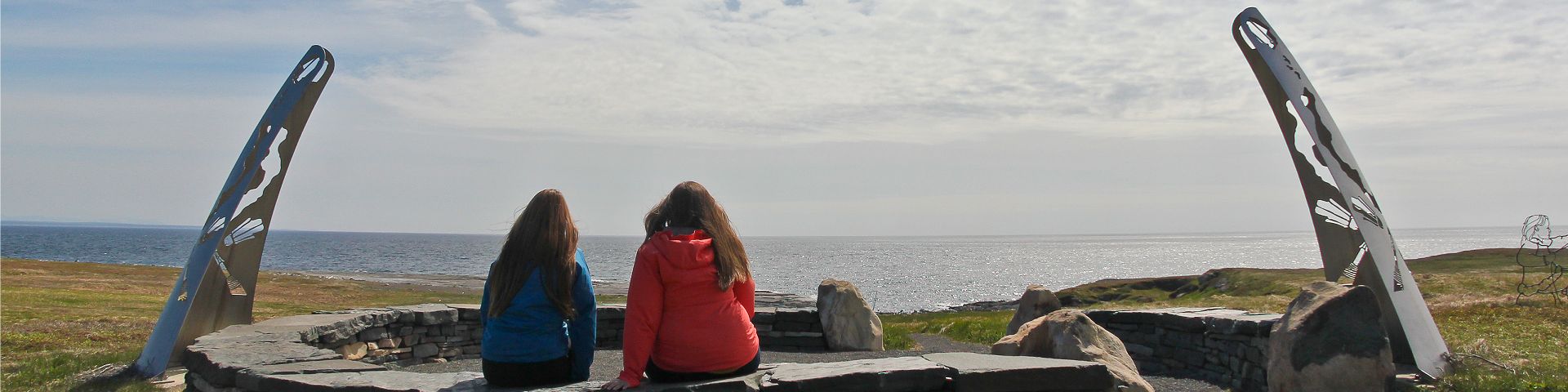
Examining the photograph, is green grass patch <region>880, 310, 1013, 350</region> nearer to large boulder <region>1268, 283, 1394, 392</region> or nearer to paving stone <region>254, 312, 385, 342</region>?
large boulder <region>1268, 283, 1394, 392</region>

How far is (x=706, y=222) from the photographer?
5203mm

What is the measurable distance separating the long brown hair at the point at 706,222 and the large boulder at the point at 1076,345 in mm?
3662

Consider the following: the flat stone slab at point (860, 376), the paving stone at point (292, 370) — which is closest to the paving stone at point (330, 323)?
the paving stone at point (292, 370)

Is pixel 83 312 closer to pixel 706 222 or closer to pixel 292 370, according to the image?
pixel 292 370

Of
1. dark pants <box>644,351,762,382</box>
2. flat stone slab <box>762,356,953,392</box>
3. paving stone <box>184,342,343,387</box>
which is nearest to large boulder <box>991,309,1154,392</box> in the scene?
flat stone slab <box>762,356,953,392</box>

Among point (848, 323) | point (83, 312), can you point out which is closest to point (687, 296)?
point (848, 323)

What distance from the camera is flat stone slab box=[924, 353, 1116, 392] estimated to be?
5.79 metres

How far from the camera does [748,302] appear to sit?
557 cm

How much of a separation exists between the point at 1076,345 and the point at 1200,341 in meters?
2.77

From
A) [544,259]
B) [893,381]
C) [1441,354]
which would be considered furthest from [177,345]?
[1441,354]

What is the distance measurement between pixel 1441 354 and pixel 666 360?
7194mm

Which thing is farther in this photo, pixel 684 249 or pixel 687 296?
pixel 687 296

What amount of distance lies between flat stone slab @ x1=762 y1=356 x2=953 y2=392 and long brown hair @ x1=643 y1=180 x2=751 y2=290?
685mm

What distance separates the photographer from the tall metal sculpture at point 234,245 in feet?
28.1
